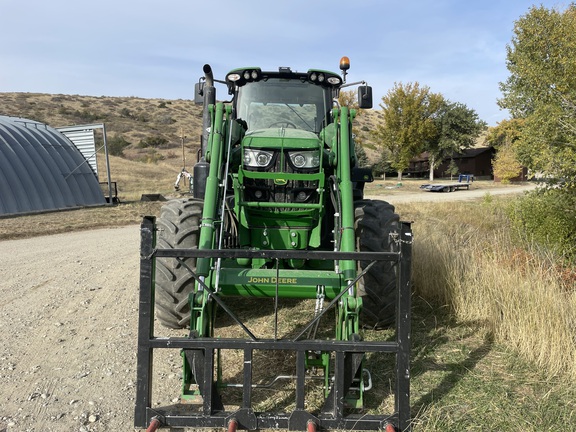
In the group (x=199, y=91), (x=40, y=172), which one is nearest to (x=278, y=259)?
(x=199, y=91)

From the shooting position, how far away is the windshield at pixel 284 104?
18.3 ft

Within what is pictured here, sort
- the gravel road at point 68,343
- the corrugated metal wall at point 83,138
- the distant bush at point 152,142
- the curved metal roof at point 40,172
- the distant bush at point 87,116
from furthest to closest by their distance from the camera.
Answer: the distant bush at point 87,116, the distant bush at point 152,142, the corrugated metal wall at point 83,138, the curved metal roof at point 40,172, the gravel road at point 68,343

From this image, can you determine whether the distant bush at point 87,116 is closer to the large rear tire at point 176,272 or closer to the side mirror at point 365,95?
the side mirror at point 365,95

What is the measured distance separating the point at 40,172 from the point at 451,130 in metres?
36.0

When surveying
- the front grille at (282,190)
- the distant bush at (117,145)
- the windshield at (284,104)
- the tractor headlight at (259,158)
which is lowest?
the front grille at (282,190)

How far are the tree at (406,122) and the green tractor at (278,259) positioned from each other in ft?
121

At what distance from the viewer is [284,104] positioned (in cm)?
562

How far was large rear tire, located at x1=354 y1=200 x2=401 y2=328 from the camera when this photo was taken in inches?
173

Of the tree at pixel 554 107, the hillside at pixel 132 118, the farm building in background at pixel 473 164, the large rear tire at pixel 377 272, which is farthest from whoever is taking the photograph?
the farm building in background at pixel 473 164

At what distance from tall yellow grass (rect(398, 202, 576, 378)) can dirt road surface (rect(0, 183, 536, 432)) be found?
3.08m

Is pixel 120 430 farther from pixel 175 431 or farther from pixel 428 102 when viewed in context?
pixel 428 102

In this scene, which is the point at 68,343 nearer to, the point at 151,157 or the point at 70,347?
the point at 70,347

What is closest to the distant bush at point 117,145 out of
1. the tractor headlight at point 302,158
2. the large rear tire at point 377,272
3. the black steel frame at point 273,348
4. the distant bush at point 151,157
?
the distant bush at point 151,157

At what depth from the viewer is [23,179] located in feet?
56.8
